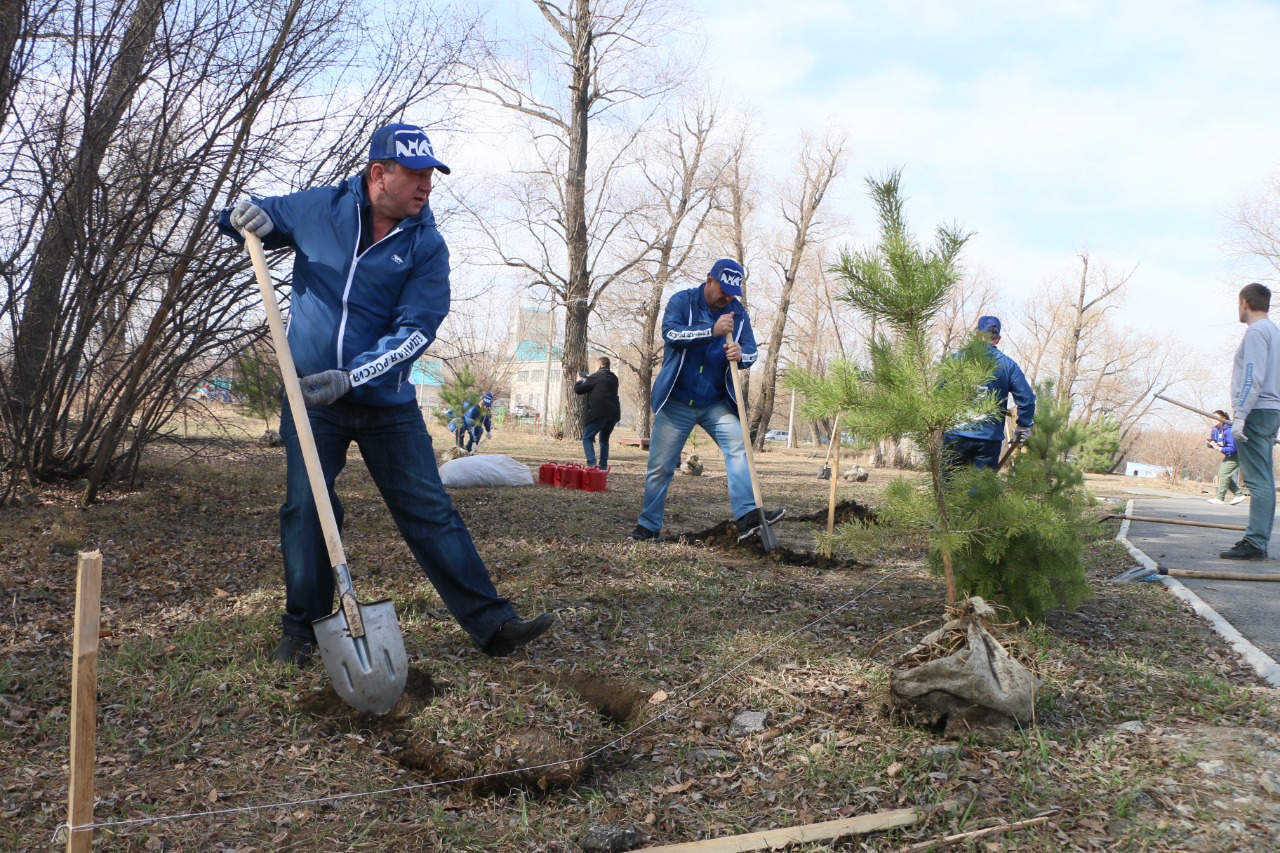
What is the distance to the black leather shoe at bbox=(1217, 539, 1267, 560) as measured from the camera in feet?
23.9

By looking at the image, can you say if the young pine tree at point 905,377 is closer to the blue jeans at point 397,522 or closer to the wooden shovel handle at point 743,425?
the blue jeans at point 397,522

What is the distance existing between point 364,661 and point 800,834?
153cm

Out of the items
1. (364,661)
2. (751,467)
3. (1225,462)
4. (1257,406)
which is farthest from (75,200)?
(1225,462)

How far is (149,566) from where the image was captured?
210 inches

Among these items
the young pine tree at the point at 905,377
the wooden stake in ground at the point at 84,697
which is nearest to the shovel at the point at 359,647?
the wooden stake in ground at the point at 84,697

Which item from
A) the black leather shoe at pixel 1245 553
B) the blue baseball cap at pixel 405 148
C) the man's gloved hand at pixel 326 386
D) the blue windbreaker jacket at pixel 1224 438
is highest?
the blue baseball cap at pixel 405 148

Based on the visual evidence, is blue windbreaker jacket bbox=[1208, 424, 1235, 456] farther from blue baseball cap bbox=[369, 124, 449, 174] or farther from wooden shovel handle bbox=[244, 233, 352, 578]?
wooden shovel handle bbox=[244, 233, 352, 578]

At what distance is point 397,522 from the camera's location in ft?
12.4

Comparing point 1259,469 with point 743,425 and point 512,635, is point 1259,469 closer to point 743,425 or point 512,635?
point 743,425

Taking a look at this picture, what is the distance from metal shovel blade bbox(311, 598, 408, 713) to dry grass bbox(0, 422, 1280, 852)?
138 mm

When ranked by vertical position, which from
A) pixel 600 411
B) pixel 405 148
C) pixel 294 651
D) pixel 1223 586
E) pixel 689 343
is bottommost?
pixel 294 651

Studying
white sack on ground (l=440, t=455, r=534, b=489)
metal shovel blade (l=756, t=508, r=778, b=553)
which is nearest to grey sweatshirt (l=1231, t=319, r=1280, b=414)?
metal shovel blade (l=756, t=508, r=778, b=553)

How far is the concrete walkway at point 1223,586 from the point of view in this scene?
4.45 metres

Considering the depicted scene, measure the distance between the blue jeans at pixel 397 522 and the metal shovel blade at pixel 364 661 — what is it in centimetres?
51
